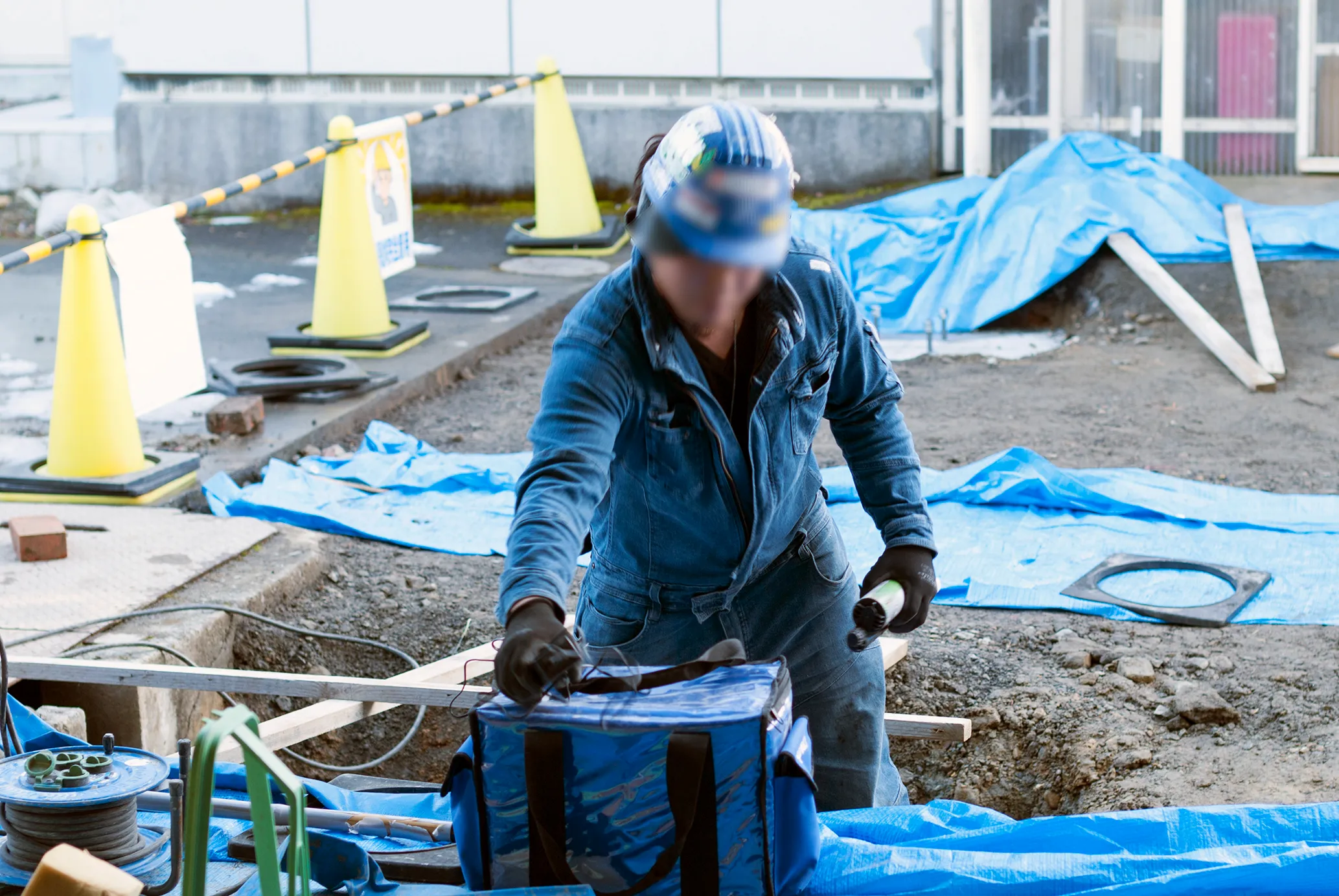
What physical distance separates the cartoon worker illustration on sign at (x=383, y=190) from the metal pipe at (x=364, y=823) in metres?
5.85

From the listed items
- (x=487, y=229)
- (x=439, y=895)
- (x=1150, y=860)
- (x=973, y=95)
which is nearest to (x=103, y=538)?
(x=439, y=895)

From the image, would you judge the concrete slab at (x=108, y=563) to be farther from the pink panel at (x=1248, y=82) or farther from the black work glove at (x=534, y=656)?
the pink panel at (x=1248, y=82)

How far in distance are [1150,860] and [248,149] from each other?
11498 mm

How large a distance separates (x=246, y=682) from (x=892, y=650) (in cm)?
186

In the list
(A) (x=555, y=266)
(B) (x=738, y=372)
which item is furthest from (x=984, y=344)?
(B) (x=738, y=372)

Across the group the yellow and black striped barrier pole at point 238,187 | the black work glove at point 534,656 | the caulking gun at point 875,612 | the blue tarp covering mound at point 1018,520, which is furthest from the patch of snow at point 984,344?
the black work glove at point 534,656

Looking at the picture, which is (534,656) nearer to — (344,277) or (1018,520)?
(1018,520)

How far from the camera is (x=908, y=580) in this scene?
2.92 metres

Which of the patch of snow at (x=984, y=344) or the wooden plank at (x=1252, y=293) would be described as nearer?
the wooden plank at (x=1252, y=293)

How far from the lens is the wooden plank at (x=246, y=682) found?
346 centimetres

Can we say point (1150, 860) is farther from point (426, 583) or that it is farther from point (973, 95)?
point (973, 95)

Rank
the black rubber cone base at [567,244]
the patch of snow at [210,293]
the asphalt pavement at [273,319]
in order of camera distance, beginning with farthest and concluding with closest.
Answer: the black rubber cone base at [567,244], the patch of snow at [210,293], the asphalt pavement at [273,319]

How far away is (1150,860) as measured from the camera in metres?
2.71

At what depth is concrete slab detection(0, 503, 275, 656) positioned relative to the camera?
4.64 meters
